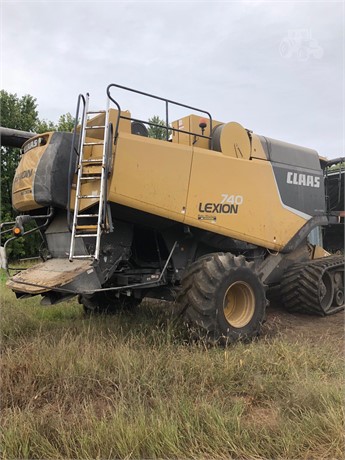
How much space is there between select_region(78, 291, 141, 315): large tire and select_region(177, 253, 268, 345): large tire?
1.96 m

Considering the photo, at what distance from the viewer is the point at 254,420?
9.87 feet

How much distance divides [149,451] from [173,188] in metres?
3.03

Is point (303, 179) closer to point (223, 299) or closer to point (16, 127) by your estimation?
point (223, 299)

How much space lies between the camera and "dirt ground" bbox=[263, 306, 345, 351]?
550 centimetres

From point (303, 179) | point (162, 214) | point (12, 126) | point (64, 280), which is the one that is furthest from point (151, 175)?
point (12, 126)

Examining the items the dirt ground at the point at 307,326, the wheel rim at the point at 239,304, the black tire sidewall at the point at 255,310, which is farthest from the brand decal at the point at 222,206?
the dirt ground at the point at 307,326

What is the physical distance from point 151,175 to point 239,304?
200 centimetres

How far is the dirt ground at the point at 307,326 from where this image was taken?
5.50 metres

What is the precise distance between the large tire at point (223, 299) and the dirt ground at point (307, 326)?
22.8 inches

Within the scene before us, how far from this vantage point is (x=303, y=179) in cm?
705

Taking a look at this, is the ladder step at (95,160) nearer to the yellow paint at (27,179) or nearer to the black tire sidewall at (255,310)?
the yellow paint at (27,179)

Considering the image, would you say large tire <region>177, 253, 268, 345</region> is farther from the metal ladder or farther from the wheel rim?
the metal ladder

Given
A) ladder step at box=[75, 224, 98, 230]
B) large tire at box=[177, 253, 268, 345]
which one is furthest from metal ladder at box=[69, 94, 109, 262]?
large tire at box=[177, 253, 268, 345]

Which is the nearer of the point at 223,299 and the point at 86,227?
the point at 86,227
